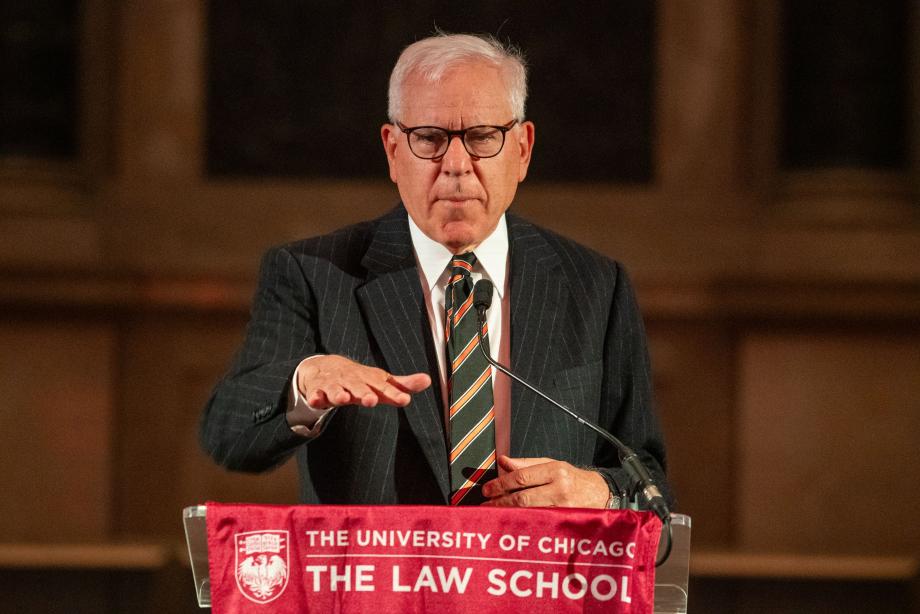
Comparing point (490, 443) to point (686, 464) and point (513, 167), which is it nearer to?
point (513, 167)

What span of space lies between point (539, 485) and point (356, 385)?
0.34 m

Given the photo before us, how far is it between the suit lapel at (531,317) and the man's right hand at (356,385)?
40cm

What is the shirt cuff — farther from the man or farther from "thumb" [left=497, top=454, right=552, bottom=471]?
"thumb" [left=497, top=454, right=552, bottom=471]

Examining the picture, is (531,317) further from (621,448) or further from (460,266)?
(621,448)

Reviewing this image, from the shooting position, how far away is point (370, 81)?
19.5 ft

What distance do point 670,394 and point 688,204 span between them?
79 centimetres

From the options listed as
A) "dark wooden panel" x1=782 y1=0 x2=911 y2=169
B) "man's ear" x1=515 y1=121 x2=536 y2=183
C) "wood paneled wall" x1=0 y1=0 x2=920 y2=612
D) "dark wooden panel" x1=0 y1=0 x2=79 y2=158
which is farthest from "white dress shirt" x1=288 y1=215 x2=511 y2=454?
"dark wooden panel" x1=0 y1=0 x2=79 y2=158

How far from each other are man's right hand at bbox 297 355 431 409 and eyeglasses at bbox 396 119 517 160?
18.0 inches

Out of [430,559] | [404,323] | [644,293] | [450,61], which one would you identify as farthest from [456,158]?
[644,293]

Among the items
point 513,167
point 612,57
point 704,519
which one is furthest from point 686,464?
point 513,167

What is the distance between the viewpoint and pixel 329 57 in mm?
5949

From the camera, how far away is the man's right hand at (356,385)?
1.83 m

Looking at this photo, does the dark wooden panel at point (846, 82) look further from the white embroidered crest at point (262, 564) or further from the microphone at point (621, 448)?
the white embroidered crest at point (262, 564)

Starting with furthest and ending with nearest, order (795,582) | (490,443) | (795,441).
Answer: (795,441) < (795,582) < (490,443)
